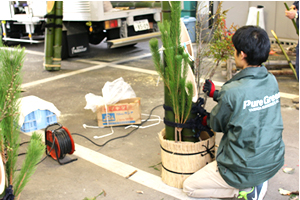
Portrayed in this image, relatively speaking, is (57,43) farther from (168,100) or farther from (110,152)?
(168,100)

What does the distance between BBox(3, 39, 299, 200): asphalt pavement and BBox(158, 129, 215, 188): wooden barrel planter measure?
187 mm

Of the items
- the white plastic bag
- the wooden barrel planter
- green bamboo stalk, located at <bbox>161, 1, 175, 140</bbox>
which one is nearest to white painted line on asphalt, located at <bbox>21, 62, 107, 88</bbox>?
the white plastic bag

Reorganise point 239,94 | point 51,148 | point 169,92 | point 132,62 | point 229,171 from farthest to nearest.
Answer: point 132,62 → point 51,148 → point 169,92 → point 229,171 → point 239,94

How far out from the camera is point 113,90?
434 cm

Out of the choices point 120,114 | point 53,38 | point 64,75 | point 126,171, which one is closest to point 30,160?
point 126,171

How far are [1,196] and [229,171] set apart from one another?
1.54 meters

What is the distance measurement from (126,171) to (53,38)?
5138 millimetres

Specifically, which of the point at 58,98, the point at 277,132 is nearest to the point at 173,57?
the point at 277,132

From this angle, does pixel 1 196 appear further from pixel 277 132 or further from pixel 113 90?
pixel 113 90

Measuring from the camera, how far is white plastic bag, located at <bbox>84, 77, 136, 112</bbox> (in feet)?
14.0

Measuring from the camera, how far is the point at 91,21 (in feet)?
26.3

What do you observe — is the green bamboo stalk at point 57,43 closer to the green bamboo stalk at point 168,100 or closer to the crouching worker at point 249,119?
the green bamboo stalk at point 168,100

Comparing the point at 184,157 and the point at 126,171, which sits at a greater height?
the point at 184,157

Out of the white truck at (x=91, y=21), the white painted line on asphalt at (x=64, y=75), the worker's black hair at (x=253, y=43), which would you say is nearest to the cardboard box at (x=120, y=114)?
the worker's black hair at (x=253, y=43)
